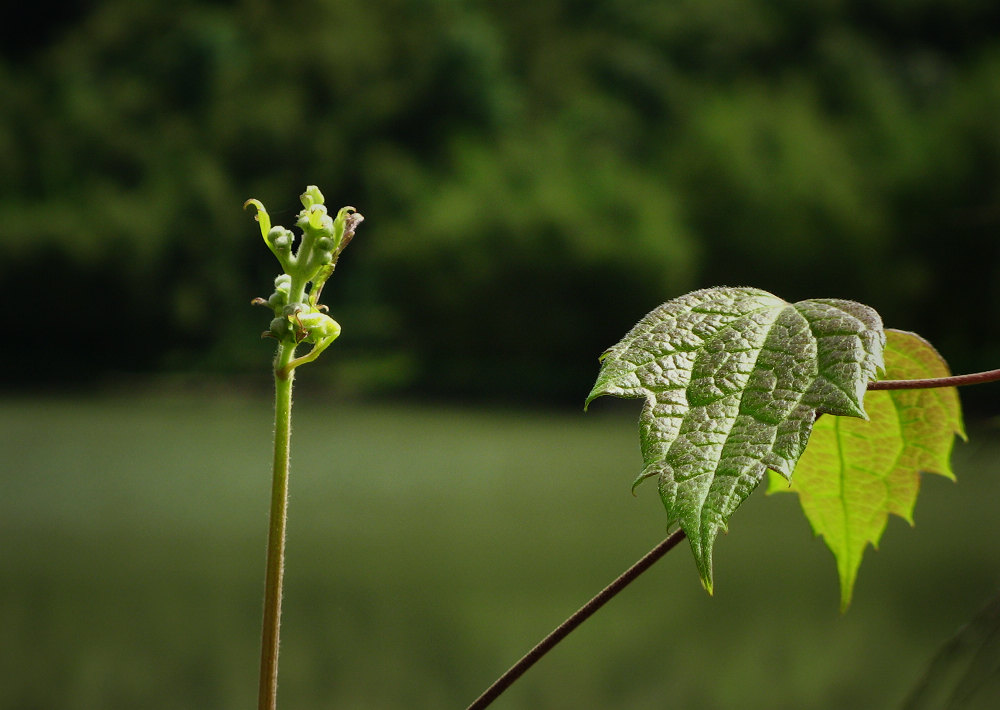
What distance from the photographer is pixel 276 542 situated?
2.3 inches

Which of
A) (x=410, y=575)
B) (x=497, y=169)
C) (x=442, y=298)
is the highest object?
(x=497, y=169)

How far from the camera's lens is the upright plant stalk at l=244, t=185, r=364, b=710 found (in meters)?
0.06

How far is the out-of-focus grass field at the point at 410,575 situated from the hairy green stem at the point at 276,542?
768 mm

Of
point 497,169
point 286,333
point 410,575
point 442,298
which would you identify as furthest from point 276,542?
point 497,169

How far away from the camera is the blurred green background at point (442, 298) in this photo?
963 millimetres

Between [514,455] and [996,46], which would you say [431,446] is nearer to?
[514,455]

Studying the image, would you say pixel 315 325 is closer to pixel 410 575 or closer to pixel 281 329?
pixel 281 329

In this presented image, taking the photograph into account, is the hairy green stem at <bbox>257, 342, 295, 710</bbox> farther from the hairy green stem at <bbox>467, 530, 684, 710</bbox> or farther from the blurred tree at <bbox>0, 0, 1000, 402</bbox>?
the blurred tree at <bbox>0, 0, 1000, 402</bbox>

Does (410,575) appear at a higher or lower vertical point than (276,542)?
lower

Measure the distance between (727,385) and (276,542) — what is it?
31 mm

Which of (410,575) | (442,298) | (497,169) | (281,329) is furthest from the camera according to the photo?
(497,169)

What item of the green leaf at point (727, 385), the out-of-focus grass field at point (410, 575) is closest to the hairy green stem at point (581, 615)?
the green leaf at point (727, 385)

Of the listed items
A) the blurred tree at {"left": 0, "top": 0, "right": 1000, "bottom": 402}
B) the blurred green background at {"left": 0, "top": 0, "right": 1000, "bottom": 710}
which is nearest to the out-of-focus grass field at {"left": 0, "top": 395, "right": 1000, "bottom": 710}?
the blurred green background at {"left": 0, "top": 0, "right": 1000, "bottom": 710}

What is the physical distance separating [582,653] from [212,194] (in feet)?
6.01
